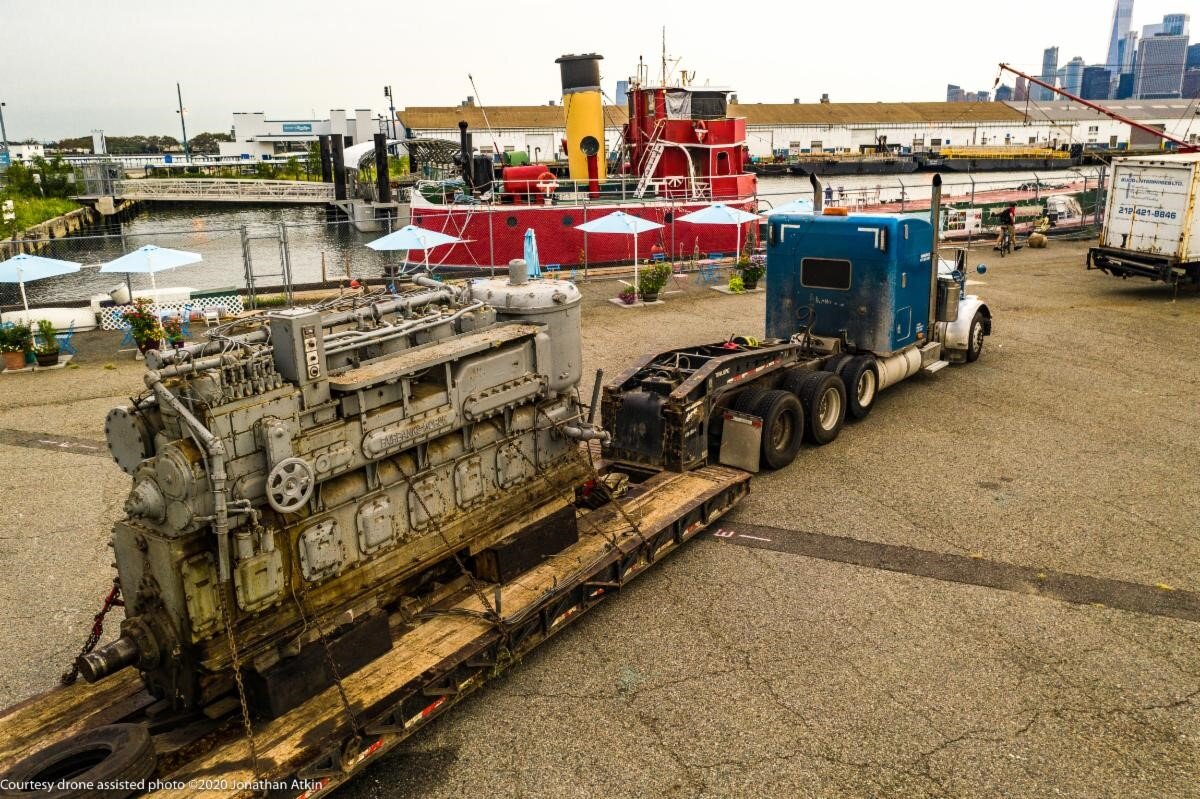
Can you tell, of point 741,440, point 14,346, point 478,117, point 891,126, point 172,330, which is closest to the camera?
point 741,440

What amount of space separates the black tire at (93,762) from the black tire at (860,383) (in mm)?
9604

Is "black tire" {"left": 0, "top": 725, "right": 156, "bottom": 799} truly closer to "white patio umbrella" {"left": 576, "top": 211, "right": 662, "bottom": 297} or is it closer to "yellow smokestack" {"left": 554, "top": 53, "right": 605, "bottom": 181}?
"white patio umbrella" {"left": 576, "top": 211, "right": 662, "bottom": 297}

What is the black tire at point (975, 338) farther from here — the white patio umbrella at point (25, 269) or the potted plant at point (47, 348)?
the white patio umbrella at point (25, 269)

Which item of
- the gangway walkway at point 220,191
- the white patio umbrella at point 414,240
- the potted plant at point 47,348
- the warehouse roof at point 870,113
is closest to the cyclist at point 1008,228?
the white patio umbrella at point 414,240

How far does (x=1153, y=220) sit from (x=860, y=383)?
42.9 feet

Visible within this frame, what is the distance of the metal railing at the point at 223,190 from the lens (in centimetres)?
6775

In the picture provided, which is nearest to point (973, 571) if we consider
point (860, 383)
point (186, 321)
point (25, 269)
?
point (860, 383)

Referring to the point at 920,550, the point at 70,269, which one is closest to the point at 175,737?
the point at 920,550

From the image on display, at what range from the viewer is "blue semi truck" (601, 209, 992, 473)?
10.0 metres

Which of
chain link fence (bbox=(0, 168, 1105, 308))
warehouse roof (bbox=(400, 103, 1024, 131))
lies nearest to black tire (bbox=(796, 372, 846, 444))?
chain link fence (bbox=(0, 168, 1105, 308))

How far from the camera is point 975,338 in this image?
50.2 ft

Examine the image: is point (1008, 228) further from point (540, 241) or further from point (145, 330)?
point (145, 330)

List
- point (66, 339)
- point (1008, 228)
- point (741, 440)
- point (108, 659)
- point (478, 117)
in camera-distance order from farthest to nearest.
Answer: point (478, 117), point (1008, 228), point (66, 339), point (741, 440), point (108, 659)

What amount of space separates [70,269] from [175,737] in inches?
635
